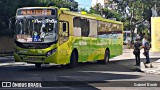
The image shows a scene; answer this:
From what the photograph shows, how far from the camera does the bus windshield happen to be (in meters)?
17.1

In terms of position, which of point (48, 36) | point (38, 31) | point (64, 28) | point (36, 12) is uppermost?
point (36, 12)

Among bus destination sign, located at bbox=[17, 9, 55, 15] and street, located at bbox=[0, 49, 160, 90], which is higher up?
bus destination sign, located at bbox=[17, 9, 55, 15]

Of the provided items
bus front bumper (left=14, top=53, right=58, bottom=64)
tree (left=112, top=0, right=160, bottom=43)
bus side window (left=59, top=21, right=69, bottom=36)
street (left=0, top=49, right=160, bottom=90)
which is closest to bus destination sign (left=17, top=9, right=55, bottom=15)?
bus side window (left=59, top=21, right=69, bottom=36)

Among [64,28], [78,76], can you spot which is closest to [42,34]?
[64,28]

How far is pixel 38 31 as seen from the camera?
1716cm

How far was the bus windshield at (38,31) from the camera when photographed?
1709 centimetres

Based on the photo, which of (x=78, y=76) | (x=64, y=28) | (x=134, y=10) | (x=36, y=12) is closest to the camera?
(x=78, y=76)

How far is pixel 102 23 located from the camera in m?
23.8

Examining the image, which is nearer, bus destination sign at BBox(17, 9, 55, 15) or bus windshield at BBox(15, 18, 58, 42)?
bus windshield at BBox(15, 18, 58, 42)

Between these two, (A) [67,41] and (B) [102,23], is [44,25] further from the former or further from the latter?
(B) [102,23]

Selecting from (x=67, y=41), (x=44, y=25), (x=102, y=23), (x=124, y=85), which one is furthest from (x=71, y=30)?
(x=124, y=85)

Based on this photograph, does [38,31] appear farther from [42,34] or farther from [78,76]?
[78,76]

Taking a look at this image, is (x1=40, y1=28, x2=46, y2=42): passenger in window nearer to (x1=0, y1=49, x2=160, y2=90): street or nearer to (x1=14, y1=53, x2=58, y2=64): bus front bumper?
(x1=14, y1=53, x2=58, y2=64): bus front bumper

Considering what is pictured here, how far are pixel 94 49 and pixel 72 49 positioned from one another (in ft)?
11.9
